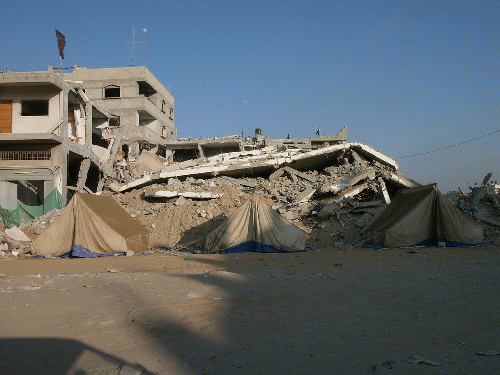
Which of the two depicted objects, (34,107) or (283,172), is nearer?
(283,172)

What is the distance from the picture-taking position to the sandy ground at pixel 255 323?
11.5 ft

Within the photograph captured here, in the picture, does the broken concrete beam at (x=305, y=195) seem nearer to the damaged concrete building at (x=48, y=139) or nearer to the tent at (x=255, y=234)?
the tent at (x=255, y=234)

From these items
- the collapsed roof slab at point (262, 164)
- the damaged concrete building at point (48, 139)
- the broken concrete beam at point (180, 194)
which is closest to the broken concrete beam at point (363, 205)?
the collapsed roof slab at point (262, 164)

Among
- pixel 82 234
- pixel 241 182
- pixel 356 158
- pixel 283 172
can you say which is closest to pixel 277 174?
pixel 283 172

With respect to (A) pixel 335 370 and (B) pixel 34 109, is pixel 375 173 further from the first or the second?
(B) pixel 34 109

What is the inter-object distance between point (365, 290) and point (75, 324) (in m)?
4.15

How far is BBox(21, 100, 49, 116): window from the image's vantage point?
20900mm

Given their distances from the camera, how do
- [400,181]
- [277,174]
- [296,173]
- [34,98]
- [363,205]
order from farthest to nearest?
[34,98] → [277,174] → [296,173] → [400,181] → [363,205]

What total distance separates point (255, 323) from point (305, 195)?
40.3 feet

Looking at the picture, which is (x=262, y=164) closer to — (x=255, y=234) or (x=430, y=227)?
(x=255, y=234)

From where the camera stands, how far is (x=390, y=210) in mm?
14422

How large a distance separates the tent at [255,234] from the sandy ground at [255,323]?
17.1 ft

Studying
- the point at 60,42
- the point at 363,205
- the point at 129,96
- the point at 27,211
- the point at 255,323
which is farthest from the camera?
the point at 129,96

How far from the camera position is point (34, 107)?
71.0 ft
